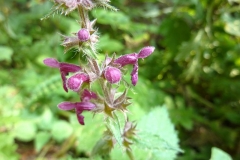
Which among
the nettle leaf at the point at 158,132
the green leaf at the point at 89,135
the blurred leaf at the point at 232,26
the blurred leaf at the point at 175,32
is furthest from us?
the blurred leaf at the point at 175,32

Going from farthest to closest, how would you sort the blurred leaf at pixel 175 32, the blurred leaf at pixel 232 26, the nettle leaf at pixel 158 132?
the blurred leaf at pixel 175 32 < the blurred leaf at pixel 232 26 < the nettle leaf at pixel 158 132

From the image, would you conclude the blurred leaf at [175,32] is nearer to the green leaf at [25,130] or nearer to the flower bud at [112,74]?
the green leaf at [25,130]

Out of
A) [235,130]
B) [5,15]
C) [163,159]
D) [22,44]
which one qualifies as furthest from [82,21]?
[5,15]

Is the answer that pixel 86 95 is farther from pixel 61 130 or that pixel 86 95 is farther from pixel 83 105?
pixel 61 130

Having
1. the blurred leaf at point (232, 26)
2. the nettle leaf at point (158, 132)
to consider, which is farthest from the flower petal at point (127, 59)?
the blurred leaf at point (232, 26)

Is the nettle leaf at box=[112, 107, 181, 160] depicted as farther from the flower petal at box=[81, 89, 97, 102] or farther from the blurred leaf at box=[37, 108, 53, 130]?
the blurred leaf at box=[37, 108, 53, 130]

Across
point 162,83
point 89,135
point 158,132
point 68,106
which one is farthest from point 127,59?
point 162,83

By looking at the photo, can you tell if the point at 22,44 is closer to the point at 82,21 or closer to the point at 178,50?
the point at 178,50
